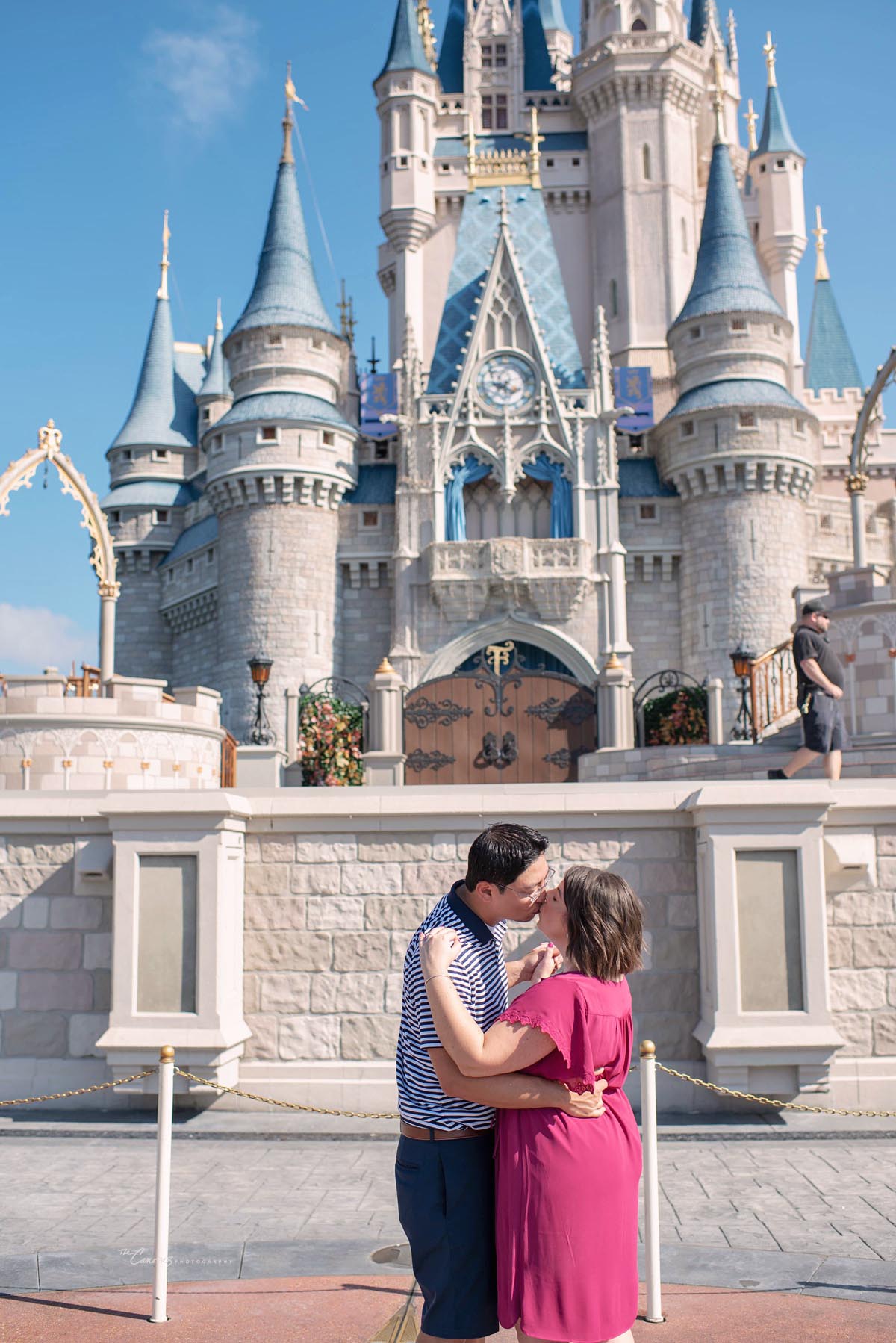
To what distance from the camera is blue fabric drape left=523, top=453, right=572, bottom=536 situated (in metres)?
28.9

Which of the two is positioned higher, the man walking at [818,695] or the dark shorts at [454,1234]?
the man walking at [818,695]

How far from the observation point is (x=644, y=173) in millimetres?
33969

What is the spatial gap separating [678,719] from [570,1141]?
1926 centimetres

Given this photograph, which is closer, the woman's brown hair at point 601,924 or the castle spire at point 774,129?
the woman's brown hair at point 601,924

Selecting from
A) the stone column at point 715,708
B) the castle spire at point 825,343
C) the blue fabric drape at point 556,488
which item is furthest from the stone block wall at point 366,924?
the castle spire at point 825,343

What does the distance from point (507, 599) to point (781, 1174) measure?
2316 centimetres

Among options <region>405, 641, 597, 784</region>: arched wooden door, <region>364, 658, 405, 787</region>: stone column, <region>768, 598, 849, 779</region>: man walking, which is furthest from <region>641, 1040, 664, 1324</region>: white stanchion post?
<region>405, 641, 597, 784</region>: arched wooden door

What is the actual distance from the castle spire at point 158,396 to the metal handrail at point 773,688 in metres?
25.6

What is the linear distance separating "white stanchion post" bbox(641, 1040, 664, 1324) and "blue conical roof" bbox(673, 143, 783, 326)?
92.6 feet

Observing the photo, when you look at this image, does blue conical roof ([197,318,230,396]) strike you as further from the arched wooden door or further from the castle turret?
the arched wooden door

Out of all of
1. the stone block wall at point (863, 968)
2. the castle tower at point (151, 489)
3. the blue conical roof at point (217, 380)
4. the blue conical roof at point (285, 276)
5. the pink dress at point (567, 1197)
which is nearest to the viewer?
the pink dress at point (567, 1197)

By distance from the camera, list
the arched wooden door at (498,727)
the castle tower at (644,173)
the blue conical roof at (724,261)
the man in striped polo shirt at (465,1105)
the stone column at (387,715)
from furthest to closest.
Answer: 1. the castle tower at (644,173)
2. the blue conical roof at (724,261)
3. the arched wooden door at (498,727)
4. the stone column at (387,715)
5. the man in striped polo shirt at (465,1105)

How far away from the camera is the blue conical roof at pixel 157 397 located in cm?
3709

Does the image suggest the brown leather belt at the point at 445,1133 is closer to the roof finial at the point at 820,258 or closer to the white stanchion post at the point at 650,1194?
the white stanchion post at the point at 650,1194
